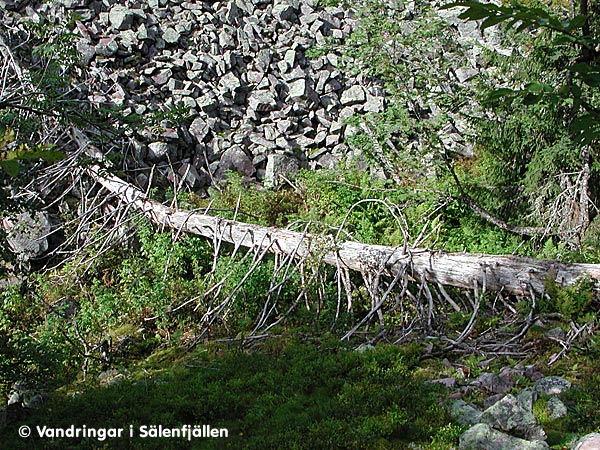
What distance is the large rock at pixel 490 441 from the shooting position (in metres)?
3.48

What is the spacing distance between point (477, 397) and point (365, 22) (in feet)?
17.8

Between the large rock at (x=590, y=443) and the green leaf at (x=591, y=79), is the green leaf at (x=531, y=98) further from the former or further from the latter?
the large rock at (x=590, y=443)

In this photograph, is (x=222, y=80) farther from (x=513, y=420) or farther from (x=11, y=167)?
(x=11, y=167)

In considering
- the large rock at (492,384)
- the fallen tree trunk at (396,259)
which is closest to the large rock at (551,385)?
the large rock at (492,384)

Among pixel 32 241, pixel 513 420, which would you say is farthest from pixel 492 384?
pixel 32 241

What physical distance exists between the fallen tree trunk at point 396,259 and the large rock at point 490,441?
92.9 inches

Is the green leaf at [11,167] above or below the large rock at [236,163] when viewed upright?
above

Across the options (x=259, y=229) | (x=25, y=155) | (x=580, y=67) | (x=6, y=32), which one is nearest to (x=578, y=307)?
(x=259, y=229)

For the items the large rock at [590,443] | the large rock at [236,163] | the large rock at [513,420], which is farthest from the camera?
the large rock at [236,163]

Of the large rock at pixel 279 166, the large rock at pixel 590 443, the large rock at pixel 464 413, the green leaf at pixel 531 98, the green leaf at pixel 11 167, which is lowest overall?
the large rock at pixel 464 413

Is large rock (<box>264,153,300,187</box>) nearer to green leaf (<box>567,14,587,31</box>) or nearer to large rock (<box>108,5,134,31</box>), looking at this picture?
large rock (<box>108,5,134,31</box>)

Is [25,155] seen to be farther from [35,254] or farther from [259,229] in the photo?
[35,254]

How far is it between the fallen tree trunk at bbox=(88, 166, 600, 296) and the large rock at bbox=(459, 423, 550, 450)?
2360 millimetres

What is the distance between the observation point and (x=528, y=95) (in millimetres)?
1706
